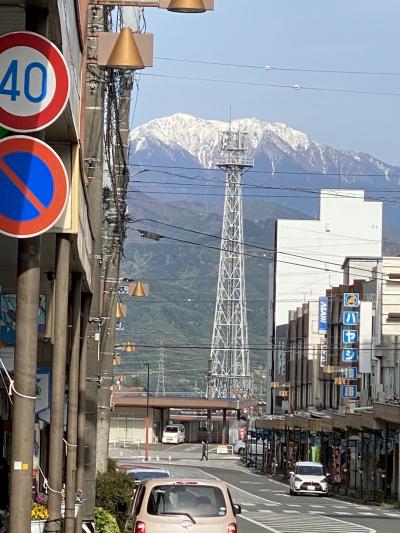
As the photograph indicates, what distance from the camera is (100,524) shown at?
80.1ft

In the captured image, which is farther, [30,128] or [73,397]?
[73,397]

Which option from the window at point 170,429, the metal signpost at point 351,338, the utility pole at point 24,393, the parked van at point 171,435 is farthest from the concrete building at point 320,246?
the utility pole at point 24,393

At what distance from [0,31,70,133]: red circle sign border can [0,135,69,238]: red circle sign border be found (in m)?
0.10

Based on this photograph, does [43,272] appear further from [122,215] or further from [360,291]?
[360,291]

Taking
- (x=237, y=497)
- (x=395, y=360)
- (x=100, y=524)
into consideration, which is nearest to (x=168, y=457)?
(x=395, y=360)

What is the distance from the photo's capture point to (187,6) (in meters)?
15.1

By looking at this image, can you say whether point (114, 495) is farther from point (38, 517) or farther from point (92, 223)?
point (38, 517)

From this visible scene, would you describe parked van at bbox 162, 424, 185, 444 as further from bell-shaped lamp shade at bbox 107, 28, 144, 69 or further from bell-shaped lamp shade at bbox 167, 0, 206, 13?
bell-shaped lamp shade at bbox 167, 0, 206, 13

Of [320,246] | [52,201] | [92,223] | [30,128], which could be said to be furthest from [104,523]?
[320,246]

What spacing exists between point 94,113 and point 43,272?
3.03 m

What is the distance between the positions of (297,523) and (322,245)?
13157 centimetres

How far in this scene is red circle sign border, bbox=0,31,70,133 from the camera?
9.75 meters

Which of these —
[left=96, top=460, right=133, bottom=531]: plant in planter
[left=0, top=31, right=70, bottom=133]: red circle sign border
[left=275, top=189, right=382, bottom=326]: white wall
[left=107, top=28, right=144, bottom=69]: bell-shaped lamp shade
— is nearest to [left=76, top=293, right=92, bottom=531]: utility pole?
[left=107, top=28, right=144, bottom=69]: bell-shaped lamp shade

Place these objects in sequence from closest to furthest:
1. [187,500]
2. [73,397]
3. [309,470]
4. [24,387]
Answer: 1. [24,387]
2. [73,397]
3. [187,500]
4. [309,470]
